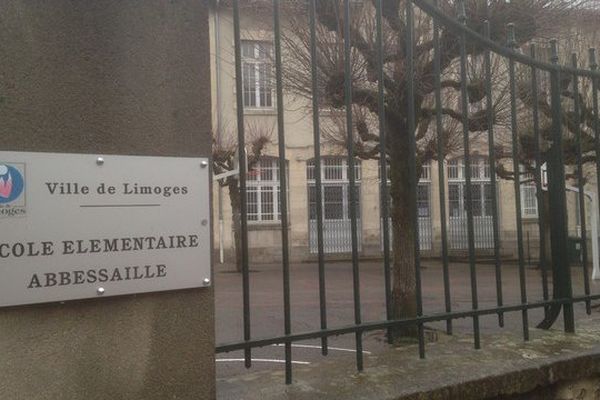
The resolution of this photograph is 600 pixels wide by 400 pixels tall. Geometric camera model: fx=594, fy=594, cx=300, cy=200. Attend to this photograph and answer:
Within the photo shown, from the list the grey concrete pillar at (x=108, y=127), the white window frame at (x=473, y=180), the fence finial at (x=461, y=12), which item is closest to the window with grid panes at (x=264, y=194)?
the white window frame at (x=473, y=180)

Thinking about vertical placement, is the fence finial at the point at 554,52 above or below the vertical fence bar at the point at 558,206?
above

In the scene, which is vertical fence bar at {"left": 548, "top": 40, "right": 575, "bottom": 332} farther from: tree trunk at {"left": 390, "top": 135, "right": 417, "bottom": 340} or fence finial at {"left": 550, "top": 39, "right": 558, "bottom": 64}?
tree trunk at {"left": 390, "top": 135, "right": 417, "bottom": 340}

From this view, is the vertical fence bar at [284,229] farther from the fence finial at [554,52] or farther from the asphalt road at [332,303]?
the fence finial at [554,52]

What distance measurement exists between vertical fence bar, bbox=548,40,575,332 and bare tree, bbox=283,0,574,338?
5.30 feet

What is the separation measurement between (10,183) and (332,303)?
1025cm

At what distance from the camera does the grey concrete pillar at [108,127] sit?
1969 millimetres

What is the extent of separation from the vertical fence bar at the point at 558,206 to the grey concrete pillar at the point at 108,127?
2392 mm

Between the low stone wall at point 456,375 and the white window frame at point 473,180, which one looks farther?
the white window frame at point 473,180

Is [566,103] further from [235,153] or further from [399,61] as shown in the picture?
[235,153]

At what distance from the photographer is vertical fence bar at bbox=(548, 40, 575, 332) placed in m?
3.70

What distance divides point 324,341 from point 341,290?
446 inches

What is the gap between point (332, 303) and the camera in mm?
11828

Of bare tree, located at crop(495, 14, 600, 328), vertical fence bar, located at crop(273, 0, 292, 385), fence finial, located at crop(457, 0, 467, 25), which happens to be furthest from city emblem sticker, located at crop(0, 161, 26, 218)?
bare tree, located at crop(495, 14, 600, 328)

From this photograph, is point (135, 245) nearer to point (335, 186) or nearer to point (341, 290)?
point (341, 290)
